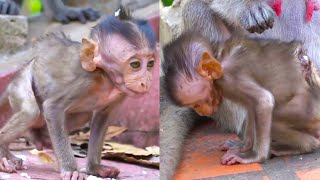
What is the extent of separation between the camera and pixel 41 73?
2732 millimetres

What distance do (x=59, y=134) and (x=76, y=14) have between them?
41 cm

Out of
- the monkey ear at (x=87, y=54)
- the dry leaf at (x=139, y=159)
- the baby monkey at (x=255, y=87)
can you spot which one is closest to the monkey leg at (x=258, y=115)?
the baby monkey at (x=255, y=87)

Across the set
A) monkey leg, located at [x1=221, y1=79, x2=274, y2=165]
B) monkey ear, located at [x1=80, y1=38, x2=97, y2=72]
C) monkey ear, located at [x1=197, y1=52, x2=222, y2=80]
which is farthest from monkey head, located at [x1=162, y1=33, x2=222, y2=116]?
monkey ear, located at [x1=80, y1=38, x2=97, y2=72]

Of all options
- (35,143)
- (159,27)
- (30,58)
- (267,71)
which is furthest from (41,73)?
→ (267,71)

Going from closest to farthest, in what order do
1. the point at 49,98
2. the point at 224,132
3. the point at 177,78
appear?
the point at 49,98
the point at 177,78
the point at 224,132

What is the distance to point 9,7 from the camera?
2771 millimetres

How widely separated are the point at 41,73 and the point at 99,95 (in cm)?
21

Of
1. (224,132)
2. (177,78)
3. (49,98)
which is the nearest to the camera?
(49,98)

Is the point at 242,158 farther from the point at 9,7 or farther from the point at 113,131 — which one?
the point at 9,7

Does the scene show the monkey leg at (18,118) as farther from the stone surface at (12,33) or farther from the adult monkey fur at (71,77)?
the stone surface at (12,33)

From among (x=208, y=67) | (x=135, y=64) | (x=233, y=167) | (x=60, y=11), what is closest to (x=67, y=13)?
(x=60, y=11)

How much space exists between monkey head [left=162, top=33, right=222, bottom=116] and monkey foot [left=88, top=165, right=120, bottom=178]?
394 mm

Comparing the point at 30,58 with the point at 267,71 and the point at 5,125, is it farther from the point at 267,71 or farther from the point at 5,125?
the point at 267,71

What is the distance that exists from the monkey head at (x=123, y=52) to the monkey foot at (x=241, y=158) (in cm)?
57
